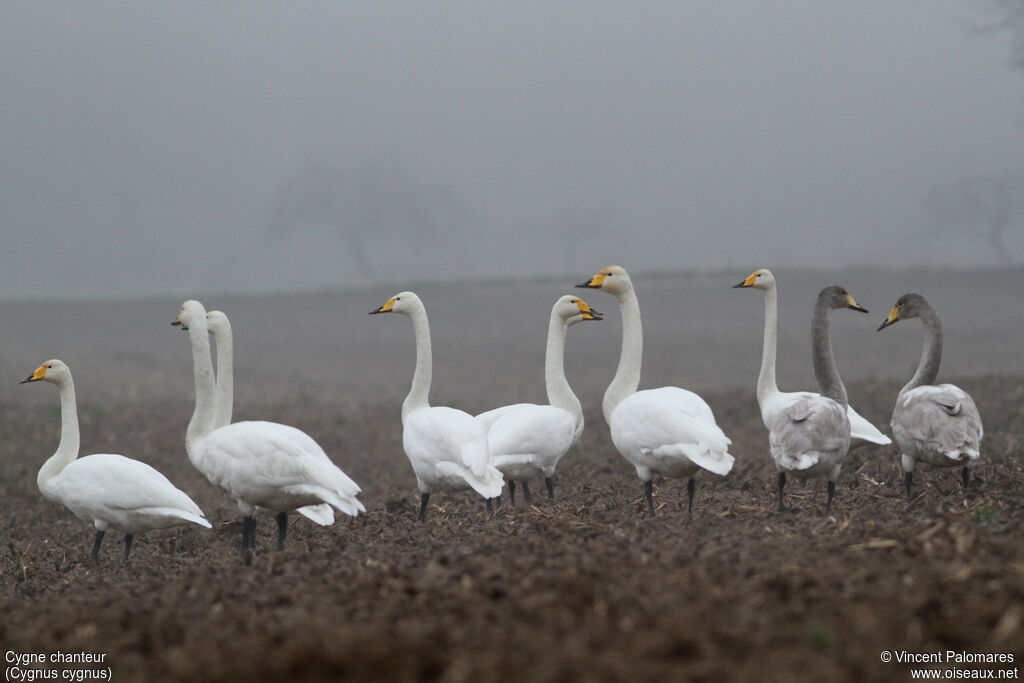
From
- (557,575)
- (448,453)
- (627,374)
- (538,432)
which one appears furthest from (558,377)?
(557,575)

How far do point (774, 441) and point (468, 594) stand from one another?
11.3ft

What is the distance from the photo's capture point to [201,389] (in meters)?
7.81

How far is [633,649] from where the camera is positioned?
11.7ft

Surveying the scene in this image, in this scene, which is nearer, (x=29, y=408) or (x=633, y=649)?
(x=633, y=649)

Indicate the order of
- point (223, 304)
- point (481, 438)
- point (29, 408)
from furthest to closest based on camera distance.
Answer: point (223, 304)
point (29, 408)
point (481, 438)

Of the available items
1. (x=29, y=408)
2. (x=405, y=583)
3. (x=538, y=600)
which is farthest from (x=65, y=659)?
(x=29, y=408)

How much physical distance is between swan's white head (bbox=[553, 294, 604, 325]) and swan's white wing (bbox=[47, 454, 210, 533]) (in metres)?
4.13

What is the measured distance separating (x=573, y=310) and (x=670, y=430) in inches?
106

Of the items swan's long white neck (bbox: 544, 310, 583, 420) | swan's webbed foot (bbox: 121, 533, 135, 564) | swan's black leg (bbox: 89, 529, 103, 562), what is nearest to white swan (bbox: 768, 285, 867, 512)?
swan's long white neck (bbox: 544, 310, 583, 420)

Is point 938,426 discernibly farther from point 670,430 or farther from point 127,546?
point 127,546

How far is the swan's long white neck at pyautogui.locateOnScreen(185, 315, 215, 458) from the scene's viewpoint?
7.72 metres

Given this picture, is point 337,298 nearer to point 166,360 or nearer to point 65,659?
point 166,360

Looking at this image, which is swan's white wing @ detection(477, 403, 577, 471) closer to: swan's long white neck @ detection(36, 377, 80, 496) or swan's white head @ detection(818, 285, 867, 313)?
swan's white head @ detection(818, 285, 867, 313)

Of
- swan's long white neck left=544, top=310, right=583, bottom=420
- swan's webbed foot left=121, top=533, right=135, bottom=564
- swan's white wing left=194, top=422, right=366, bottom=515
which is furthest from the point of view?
swan's long white neck left=544, top=310, right=583, bottom=420
